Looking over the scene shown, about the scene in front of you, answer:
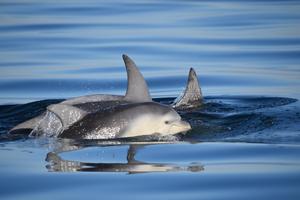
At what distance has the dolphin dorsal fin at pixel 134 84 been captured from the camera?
10.7m

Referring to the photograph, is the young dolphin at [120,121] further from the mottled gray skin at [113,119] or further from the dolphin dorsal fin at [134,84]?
the dolphin dorsal fin at [134,84]

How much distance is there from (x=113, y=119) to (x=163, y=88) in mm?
5059

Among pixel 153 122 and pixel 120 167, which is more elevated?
pixel 153 122

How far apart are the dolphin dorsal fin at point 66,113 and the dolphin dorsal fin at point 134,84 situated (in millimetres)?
871

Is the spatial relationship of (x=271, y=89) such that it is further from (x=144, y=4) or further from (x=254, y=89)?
(x=144, y=4)

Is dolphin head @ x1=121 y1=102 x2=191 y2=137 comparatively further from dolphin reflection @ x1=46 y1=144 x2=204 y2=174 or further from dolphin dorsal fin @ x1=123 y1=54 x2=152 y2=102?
dolphin reflection @ x1=46 y1=144 x2=204 y2=174

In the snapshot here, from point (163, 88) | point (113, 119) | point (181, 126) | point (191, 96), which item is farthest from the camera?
point (163, 88)

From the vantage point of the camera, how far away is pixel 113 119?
9.96 meters

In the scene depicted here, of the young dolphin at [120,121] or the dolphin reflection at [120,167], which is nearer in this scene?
the dolphin reflection at [120,167]

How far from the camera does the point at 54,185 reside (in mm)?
7996

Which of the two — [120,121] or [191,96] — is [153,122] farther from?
[191,96]

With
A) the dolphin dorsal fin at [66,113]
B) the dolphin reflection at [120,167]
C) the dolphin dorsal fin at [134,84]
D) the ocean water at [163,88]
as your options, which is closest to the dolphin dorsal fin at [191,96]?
the ocean water at [163,88]

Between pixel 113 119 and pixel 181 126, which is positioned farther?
pixel 181 126

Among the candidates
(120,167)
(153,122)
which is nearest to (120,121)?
(153,122)
